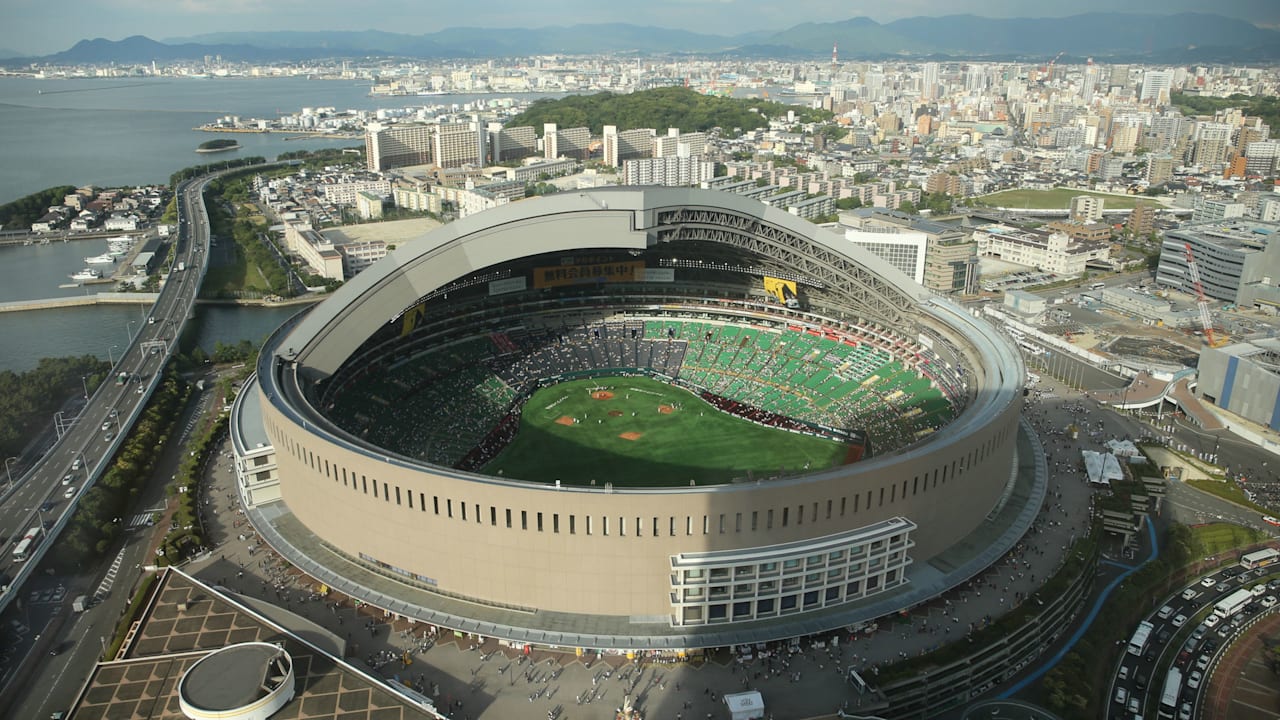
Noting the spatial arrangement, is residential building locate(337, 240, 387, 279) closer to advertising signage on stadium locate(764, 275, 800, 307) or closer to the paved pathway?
advertising signage on stadium locate(764, 275, 800, 307)

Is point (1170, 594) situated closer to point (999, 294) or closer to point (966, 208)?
point (999, 294)

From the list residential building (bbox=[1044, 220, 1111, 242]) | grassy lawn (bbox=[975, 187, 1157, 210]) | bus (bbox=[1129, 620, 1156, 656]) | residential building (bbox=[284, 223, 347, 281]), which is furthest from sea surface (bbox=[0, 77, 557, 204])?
bus (bbox=[1129, 620, 1156, 656])

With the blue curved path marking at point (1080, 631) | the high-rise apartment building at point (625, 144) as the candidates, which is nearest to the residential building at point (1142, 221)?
the blue curved path marking at point (1080, 631)

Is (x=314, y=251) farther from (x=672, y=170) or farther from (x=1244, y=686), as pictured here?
(x=1244, y=686)

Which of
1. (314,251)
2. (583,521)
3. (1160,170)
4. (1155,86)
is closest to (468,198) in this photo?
(314,251)

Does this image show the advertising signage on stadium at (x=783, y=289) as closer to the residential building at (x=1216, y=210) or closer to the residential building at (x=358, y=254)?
the residential building at (x=358, y=254)

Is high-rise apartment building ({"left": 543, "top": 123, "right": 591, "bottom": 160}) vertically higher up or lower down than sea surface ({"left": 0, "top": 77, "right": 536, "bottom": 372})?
higher up

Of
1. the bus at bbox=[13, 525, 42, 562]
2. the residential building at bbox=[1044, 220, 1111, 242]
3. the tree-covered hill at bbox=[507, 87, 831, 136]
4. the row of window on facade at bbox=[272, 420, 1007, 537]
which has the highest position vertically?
the tree-covered hill at bbox=[507, 87, 831, 136]
